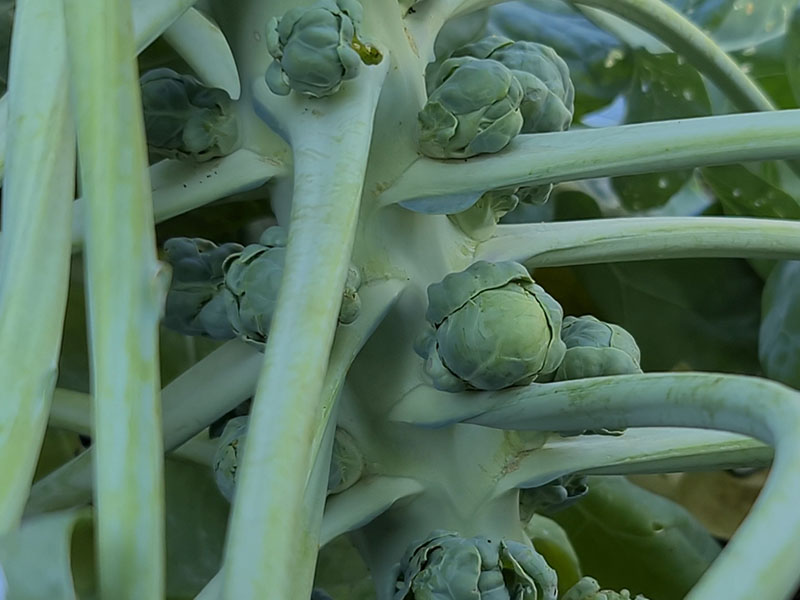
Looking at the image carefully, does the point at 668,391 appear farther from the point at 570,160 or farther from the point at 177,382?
the point at 177,382

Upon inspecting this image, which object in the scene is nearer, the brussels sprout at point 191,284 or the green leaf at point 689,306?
the brussels sprout at point 191,284

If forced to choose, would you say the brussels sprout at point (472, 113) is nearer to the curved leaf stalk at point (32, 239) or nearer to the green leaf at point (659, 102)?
the curved leaf stalk at point (32, 239)

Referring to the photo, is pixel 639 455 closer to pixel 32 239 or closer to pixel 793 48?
pixel 32 239

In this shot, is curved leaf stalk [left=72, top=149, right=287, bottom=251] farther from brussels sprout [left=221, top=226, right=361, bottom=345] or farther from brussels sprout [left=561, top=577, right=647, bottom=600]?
brussels sprout [left=561, top=577, right=647, bottom=600]

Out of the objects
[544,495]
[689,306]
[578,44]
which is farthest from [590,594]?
[578,44]

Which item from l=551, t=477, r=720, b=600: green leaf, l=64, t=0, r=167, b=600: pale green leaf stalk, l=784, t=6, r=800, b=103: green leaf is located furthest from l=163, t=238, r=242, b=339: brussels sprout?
l=784, t=6, r=800, b=103: green leaf

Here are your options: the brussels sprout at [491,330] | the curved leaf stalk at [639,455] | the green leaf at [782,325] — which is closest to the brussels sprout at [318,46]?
the brussels sprout at [491,330]
